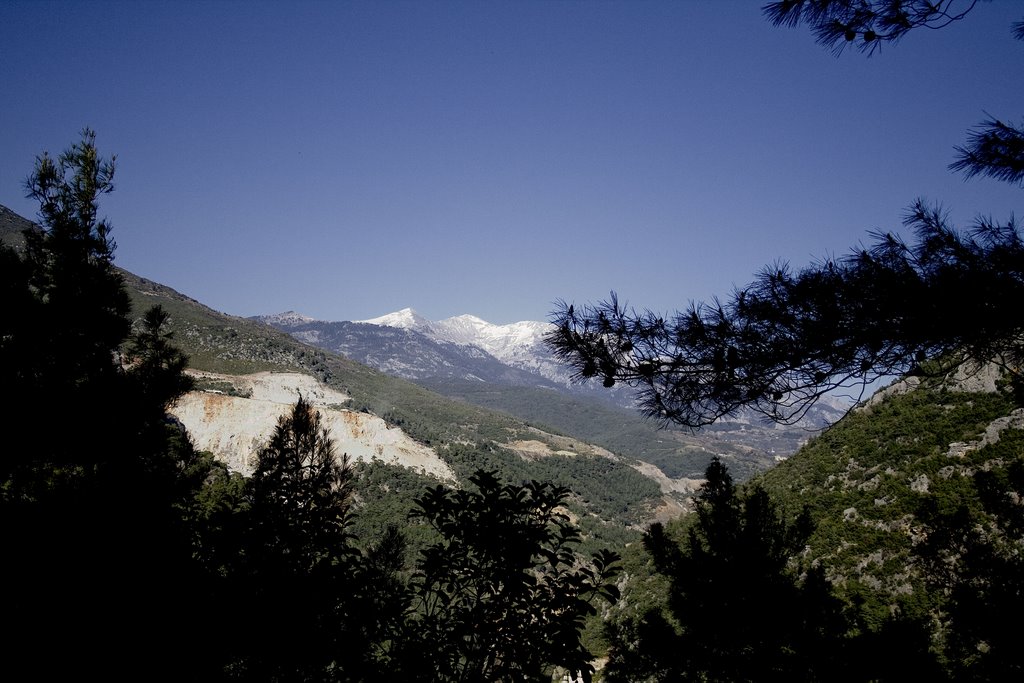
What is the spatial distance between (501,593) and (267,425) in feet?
176

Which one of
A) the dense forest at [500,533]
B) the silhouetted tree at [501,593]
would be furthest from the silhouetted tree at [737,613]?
the silhouetted tree at [501,593]

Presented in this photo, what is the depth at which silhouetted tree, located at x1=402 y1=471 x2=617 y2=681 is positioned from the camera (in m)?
3.33

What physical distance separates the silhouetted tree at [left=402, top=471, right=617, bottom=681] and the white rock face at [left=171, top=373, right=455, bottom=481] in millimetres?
35709

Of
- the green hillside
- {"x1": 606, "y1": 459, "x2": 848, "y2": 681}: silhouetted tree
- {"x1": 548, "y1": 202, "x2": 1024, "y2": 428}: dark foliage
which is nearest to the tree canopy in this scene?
{"x1": 548, "y1": 202, "x2": 1024, "y2": 428}: dark foliage

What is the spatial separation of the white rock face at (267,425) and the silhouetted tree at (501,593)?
3571cm

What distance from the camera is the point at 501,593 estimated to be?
356 cm

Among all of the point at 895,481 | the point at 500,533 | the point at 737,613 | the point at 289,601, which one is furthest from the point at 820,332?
the point at 895,481

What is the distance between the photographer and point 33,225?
10.1m

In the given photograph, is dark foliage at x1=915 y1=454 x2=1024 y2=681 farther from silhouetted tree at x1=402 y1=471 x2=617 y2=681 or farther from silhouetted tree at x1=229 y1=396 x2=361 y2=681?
silhouetted tree at x1=229 y1=396 x2=361 y2=681

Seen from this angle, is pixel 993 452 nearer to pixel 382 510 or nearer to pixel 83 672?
pixel 83 672

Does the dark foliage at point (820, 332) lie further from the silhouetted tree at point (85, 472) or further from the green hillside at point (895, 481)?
the green hillside at point (895, 481)

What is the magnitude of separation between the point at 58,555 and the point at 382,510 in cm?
4265

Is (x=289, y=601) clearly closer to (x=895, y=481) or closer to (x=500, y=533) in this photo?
(x=500, y=533)

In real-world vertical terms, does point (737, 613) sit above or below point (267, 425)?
above
